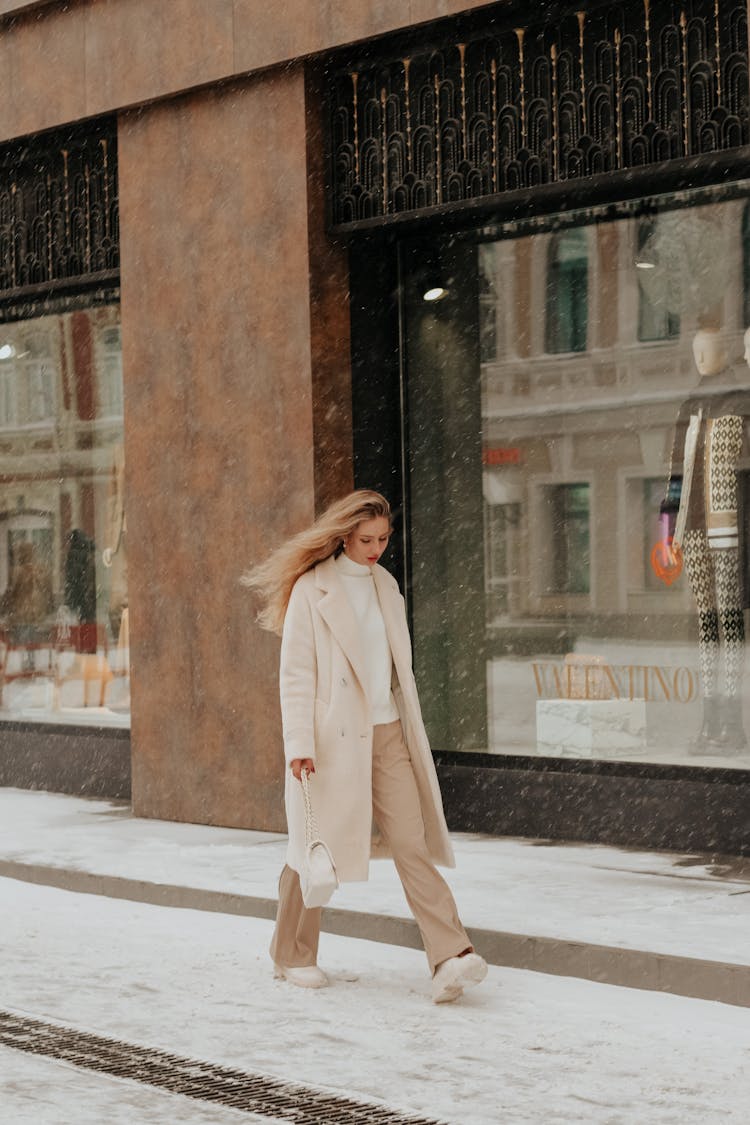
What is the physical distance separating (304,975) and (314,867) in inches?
23.3

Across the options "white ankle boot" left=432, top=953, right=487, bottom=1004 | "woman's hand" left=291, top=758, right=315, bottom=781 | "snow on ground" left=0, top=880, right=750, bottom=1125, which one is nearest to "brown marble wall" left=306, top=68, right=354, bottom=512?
"snow on ground" left=0, top=880, right=750, bottom=1125

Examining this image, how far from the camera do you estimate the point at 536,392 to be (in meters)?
11.8

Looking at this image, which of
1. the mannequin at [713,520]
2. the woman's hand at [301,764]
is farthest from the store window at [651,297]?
the woman's hand at [301,764]

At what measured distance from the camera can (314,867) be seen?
7.30m

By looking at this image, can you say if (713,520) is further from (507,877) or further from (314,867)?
(314,867)

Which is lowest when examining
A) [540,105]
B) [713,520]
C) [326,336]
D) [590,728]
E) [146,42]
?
[590,728]

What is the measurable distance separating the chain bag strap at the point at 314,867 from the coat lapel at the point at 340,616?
47 cm

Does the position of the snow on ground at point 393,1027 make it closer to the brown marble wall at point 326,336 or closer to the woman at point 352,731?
the woman at point 352,731

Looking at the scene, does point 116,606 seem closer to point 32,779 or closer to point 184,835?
point 32,779

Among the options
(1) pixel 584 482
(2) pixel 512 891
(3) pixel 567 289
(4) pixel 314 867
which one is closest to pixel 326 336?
(3) pixel 567 289

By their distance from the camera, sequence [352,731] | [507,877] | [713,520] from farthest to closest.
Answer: [713,520], [507,877], [352,731]

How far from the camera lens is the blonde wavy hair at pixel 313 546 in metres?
7.65

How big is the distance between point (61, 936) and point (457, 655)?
396 centimetres

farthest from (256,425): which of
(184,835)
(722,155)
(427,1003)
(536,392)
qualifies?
(427,1003)
